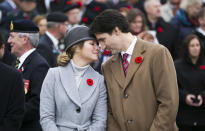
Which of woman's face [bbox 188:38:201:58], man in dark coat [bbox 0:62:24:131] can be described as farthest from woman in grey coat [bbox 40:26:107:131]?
woman's face [bbox 188:38:201:58]

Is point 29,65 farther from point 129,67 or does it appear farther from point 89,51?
point 129,67

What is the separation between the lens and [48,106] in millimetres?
4348

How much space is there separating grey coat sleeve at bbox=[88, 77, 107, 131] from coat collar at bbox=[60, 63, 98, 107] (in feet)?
0.42

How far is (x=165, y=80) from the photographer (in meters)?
4.25

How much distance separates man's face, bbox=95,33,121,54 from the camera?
4426 millimetres

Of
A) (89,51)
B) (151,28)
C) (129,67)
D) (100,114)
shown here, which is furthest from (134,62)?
(151,28)

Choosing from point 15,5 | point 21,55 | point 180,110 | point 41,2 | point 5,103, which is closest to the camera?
point 5,103

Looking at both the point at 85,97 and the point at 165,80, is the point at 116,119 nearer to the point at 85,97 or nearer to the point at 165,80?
the point at 85,97

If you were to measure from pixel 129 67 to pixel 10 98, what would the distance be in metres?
1.29

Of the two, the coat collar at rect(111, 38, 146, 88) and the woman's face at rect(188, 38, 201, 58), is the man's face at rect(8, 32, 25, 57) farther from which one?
the woman's face at rect(188, 38, 201, 58)

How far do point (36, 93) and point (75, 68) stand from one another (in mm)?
824

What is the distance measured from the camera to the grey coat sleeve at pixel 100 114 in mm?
4383

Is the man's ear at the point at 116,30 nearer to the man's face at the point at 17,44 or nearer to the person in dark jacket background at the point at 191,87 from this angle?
the man's face at the point at 17,44

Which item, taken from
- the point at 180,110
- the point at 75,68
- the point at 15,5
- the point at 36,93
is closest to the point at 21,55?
the point at 36,93
